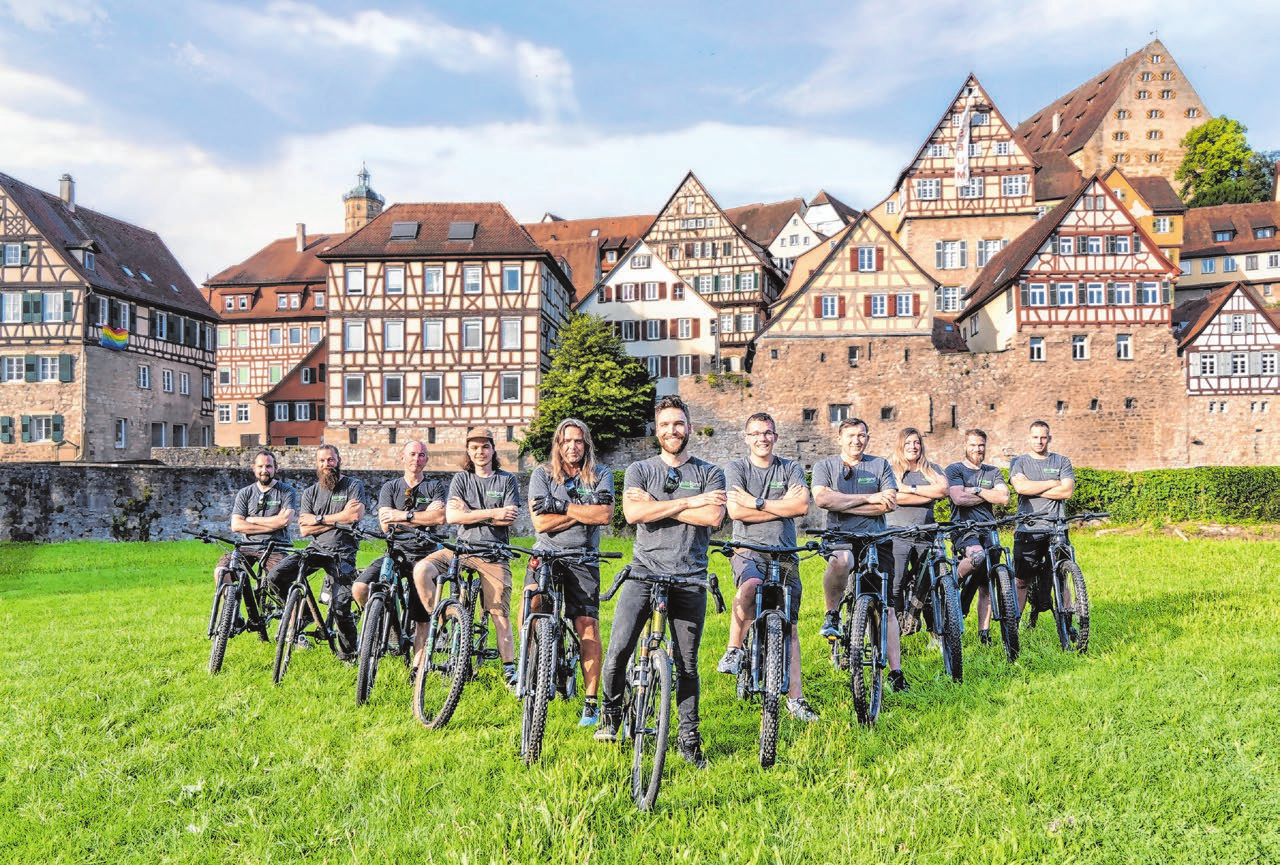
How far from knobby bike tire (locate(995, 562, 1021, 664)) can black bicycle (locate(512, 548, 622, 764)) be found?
3.84 meters

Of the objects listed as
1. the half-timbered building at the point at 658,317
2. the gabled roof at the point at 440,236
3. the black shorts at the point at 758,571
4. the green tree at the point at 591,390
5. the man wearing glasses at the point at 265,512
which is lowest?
the black shorts at the point at 758,571

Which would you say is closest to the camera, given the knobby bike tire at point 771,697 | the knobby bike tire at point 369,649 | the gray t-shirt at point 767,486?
the knobby bike tire at point 771,697

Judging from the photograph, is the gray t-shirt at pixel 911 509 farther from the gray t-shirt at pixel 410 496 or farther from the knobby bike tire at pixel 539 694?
the gray t-shirt at pixel 410 496

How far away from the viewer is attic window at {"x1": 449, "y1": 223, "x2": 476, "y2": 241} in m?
41.3

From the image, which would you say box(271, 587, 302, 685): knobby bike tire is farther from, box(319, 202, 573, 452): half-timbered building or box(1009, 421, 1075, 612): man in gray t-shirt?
box(319, 202, 573, 452): half-timbered building

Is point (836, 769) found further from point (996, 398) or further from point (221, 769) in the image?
point (996, 398)

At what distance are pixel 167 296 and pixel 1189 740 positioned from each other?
49.9 meters

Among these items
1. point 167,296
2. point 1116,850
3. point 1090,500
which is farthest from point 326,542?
point 167,296

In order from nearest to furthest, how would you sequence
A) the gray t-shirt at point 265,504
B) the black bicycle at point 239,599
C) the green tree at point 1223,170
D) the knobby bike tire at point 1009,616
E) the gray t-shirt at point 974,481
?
the knobby bike tire at point 1009,616, the black bicycle at point 239,599, the gray t-shirt at point 265,504, the gray t-shirt at point 974,481, the green tree at point 1223,170

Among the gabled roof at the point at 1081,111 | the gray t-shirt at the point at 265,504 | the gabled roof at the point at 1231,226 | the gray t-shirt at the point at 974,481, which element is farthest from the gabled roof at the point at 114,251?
the gabled roof at the point at 1081,111

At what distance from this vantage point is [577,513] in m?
6.30

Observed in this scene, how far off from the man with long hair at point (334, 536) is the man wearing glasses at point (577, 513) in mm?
2666

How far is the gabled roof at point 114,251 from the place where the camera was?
4209 cm

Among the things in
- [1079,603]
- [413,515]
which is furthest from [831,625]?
Answer: [413,515]
